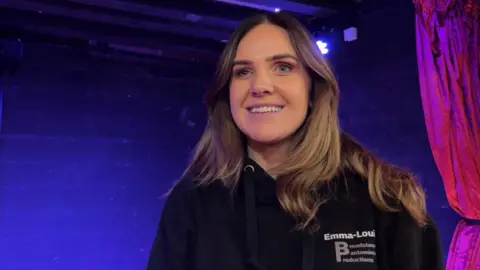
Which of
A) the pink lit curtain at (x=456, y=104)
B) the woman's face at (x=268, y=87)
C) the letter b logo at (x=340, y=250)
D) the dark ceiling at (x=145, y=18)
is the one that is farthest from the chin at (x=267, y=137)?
the dark ceiling at (x=145, y=18)

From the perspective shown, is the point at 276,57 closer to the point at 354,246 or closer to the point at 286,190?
the point at 286,190

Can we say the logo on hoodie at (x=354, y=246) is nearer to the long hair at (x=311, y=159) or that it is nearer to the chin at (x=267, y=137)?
the long hair at (x=311, y=159)

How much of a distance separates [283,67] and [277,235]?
12.7 inches

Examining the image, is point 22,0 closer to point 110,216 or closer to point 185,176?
point 110,216

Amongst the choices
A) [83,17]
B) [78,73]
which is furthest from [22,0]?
[78,73]

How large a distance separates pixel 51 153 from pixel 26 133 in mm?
200

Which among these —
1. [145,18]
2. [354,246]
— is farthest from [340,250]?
[145,18]

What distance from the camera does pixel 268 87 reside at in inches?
40.9

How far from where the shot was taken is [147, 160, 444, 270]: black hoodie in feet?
3.23

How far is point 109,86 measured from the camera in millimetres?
3824

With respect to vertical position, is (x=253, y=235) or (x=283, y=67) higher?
(x=283, y=67)

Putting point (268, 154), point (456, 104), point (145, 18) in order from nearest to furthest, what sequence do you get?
point (268, 154) → point (456, 104) → point (145, 18)

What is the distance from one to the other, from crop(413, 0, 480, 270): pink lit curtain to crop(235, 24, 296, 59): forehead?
1.52 m

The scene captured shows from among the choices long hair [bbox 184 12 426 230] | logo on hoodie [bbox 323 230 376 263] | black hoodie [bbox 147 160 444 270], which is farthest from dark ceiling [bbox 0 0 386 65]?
logo on hoodie [bbox 323 230 376 263]
